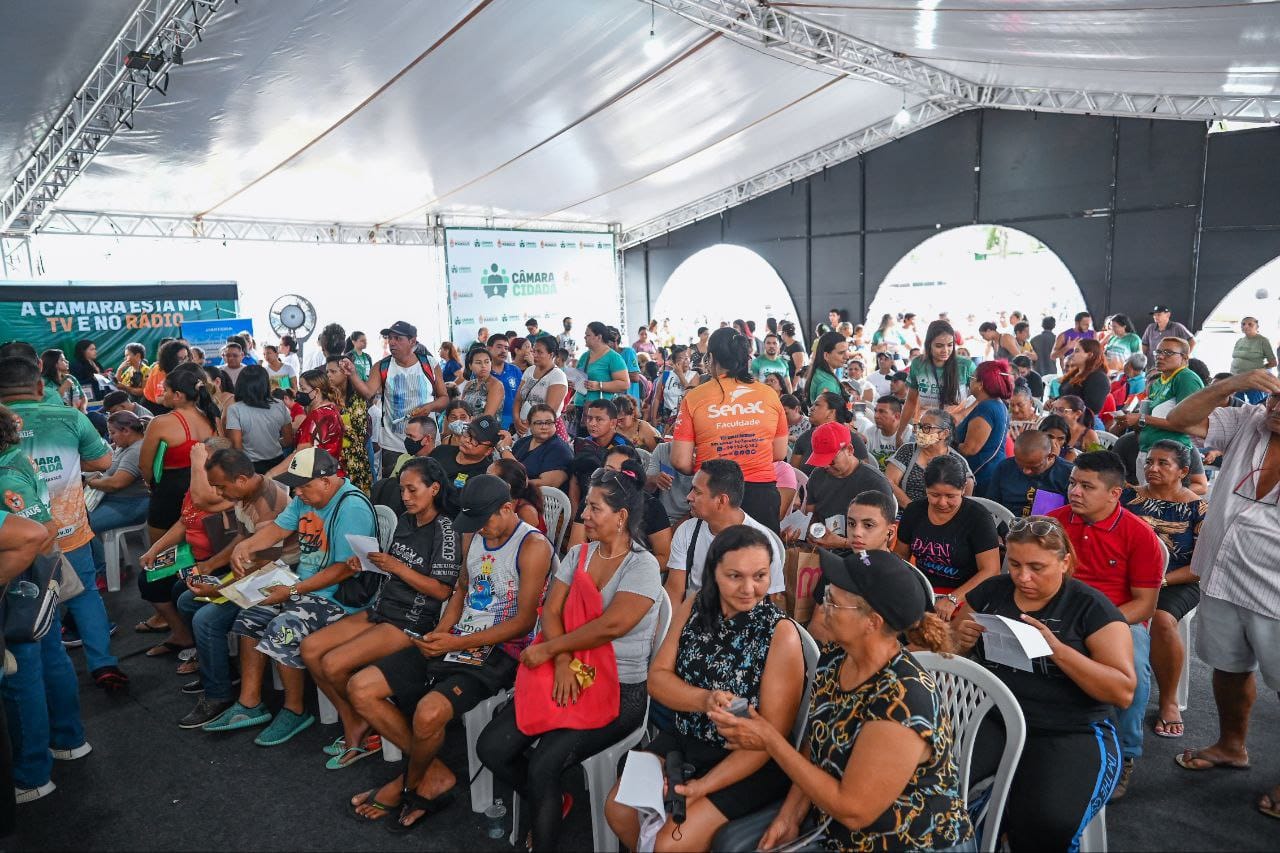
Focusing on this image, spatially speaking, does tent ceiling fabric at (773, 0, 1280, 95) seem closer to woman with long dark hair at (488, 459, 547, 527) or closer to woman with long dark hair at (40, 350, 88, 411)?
woman with long dark hair at (488, 459, 547, 527)

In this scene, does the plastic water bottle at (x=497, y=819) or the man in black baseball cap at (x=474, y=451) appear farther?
the man in black baseball cap at (x=474, y=451)

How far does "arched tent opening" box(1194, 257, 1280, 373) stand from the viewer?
30.5 ft

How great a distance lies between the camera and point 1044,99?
986 cm

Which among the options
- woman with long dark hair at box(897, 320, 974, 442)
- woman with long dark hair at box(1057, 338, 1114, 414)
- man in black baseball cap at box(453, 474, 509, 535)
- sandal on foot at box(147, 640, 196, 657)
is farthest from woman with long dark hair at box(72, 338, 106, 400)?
woman with long dark hair at box(1057, 338, 1114, 414)

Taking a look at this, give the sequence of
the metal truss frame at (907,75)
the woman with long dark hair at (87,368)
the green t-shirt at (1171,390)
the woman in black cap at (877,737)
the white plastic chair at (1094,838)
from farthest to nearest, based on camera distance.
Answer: the woman with long dark hair at (87,368)
the metal truss frame at (907,75)
the green t-shirt at (1171,390)
the white plastic chair at (1094,838)
the woman in black cap at (877,737)

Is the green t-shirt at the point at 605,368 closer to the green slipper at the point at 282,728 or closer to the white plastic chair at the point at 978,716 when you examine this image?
the green slipper at the point at 282,728

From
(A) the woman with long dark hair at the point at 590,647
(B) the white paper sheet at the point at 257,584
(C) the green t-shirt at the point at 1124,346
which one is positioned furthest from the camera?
(C) the green t-shirt at the point at 1124,346

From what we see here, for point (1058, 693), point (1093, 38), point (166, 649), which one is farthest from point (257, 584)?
point (1093, 38)

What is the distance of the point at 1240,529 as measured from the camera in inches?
99.8

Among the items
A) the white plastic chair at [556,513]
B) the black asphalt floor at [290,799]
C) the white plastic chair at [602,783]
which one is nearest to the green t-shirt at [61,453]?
the black asphalt floor at [290,799]

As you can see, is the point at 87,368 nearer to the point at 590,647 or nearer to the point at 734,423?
the point at 734,423

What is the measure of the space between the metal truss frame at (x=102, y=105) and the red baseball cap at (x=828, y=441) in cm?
473

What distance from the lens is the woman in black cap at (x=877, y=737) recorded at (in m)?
1.62

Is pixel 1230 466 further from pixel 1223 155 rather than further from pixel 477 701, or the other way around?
pixel 1223 155
